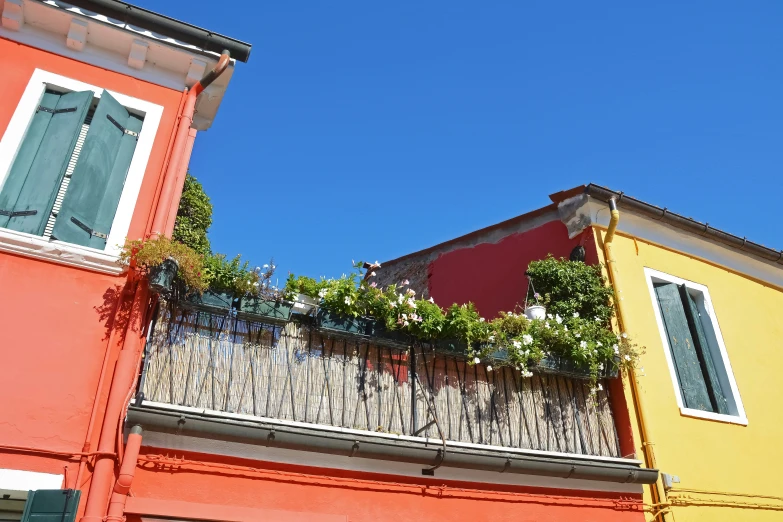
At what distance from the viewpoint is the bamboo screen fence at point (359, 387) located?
17.6 ft

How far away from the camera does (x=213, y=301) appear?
5.55m

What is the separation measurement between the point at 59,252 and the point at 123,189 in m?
0.89

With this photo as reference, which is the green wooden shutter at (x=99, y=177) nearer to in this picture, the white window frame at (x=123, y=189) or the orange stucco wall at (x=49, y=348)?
the white window frame at (x=123, y=189)

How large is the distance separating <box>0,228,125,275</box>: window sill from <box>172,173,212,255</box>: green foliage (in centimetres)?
165

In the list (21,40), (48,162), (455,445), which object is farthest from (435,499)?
(21,40)

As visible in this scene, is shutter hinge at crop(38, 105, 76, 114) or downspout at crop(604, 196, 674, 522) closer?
shutter hinge at crop(38, 105, 76, 114)

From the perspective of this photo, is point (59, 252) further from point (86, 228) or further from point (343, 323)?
point (343, 323)

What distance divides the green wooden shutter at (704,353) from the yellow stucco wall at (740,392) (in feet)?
0.92

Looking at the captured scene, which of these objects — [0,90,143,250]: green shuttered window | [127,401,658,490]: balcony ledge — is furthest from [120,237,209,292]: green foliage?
[127,401,658,490]: balcony ledge

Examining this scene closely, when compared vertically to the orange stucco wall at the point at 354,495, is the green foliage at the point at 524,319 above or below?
above

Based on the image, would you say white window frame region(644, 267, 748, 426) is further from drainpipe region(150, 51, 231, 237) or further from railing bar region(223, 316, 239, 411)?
drainpipe region(150, 51, 231, 237)

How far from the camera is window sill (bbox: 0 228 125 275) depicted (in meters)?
5.14

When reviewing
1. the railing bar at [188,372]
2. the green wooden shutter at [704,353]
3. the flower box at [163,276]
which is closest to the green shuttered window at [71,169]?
the flower box at [163,276]

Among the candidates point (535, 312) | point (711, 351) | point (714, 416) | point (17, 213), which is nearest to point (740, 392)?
point (711, 351)
